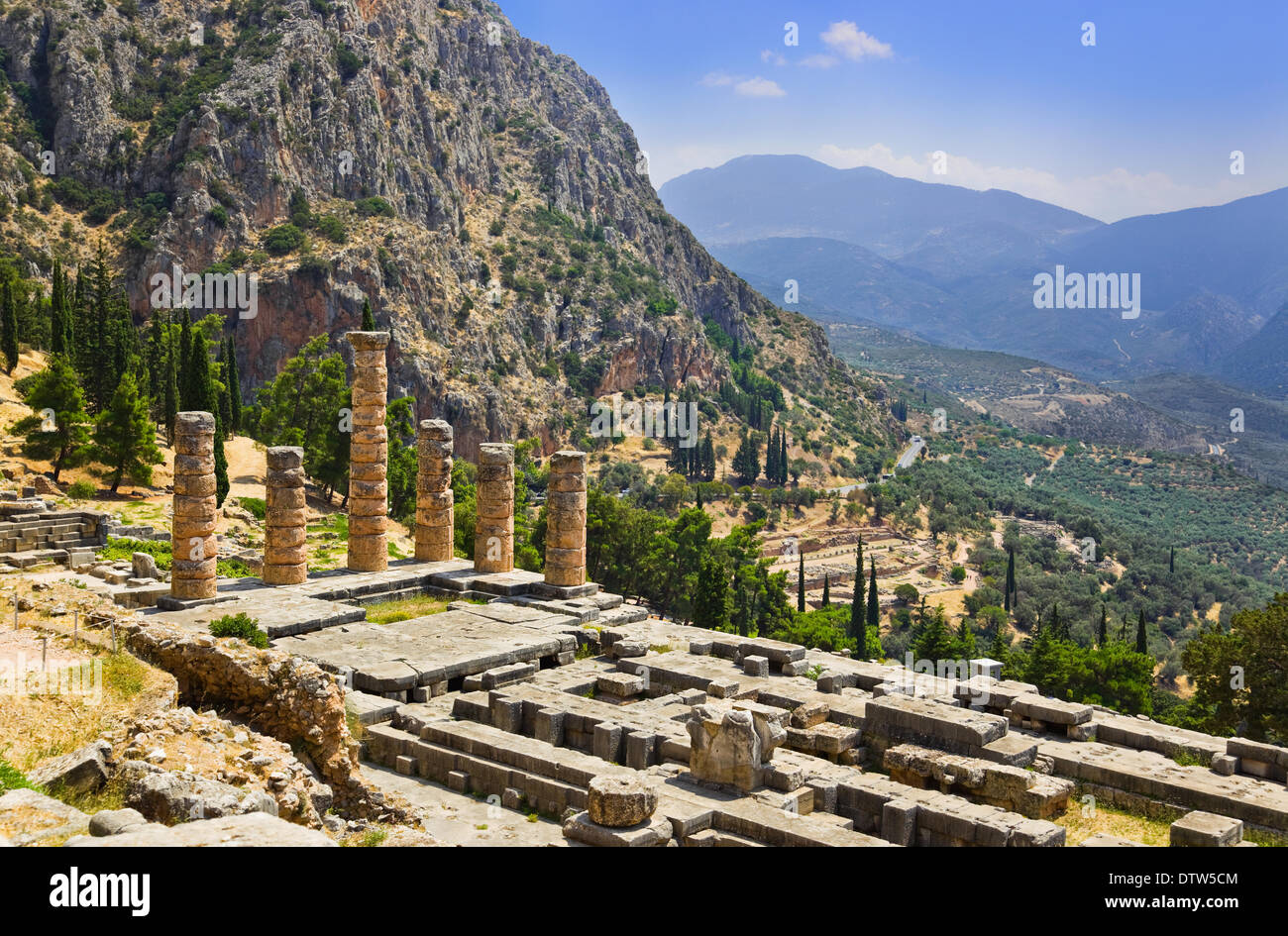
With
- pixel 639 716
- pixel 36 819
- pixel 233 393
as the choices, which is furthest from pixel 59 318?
pixel 36 819

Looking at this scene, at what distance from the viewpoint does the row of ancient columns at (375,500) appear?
23.8m

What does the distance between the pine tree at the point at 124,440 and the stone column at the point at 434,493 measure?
15.6 metres

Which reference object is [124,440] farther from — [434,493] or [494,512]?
[494,512]

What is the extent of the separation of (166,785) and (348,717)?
7905 millimetres

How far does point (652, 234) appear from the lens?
15588cm

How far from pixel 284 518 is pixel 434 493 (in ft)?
15.1

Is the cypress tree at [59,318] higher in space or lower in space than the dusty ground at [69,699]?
higher

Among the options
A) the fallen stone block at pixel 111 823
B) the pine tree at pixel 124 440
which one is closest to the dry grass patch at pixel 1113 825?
the fallen stone block at pixel 111 823

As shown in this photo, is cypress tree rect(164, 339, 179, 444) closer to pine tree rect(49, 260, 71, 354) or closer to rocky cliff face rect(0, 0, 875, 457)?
pine tree rect(49, 260, 71, 354)

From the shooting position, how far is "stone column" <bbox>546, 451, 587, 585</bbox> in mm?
27438

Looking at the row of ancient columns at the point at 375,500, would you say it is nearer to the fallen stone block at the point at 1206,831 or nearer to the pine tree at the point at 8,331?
the fallen stone block at the point at 1206,831

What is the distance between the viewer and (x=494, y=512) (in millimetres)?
28719

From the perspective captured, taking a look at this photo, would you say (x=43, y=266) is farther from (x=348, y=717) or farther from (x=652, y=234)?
(x=652, y=234)
